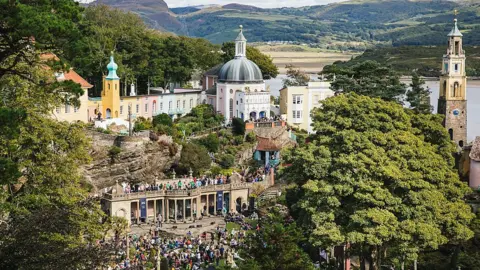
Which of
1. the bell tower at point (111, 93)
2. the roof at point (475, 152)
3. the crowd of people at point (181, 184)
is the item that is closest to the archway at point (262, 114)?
the bell tower at point (111, 93)

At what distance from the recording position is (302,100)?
2736 inches

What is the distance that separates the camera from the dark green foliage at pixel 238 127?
6309cm

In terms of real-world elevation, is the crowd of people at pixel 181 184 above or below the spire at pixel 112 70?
below

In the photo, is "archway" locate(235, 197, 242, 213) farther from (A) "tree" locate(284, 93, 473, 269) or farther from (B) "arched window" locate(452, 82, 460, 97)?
(B) "arched window" locate(452, 82, 460, 97)

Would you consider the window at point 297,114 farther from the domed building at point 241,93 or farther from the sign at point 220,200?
the sign at point 220,200

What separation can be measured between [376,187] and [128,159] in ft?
66.0

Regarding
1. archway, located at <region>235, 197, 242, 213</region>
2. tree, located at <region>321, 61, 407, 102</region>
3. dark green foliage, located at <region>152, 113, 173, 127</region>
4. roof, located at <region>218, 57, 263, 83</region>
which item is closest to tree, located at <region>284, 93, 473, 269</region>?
archway, located at <region>235, 197, 242, 213</region>

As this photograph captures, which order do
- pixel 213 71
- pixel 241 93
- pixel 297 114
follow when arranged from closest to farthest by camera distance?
1. pixel 241 93
2. pixel 297 114
3. pixel 213 71

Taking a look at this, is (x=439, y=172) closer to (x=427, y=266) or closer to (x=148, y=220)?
(x=427, y=266)

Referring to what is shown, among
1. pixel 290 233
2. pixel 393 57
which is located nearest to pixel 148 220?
pixel 290 233

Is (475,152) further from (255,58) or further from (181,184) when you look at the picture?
(255,58)

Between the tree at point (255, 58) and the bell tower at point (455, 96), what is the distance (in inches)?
1221

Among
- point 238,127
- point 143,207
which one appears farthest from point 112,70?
point 143,207

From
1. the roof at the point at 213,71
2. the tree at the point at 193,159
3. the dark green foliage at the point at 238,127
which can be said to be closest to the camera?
the tree at the point at 193,159
